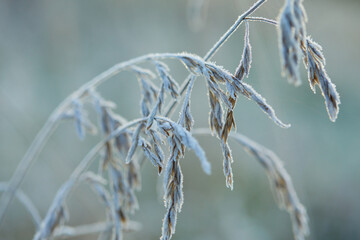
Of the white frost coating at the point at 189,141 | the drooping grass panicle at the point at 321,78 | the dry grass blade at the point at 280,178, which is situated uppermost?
the drooping grass panicle at the point at 321,78

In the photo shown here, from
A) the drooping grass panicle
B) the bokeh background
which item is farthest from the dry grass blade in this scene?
the bokeh background

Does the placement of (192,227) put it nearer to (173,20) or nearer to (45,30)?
(173,20)

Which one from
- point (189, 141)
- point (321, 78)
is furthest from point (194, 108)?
point (189, 141)

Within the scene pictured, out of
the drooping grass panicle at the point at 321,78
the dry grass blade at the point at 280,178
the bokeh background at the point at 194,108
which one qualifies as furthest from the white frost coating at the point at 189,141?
the bokeh background at the point at 194,108

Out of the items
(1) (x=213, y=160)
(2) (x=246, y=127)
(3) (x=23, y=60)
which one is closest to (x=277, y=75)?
(2) (x=246, y=127)

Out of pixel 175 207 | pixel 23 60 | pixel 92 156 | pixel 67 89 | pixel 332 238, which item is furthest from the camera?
pixel 23 60

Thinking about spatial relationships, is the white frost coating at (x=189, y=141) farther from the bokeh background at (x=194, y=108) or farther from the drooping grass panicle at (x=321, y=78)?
the bokeh background at (x=194, y=108)

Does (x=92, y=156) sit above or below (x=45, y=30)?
below

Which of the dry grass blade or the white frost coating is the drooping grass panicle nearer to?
the white frost coating
